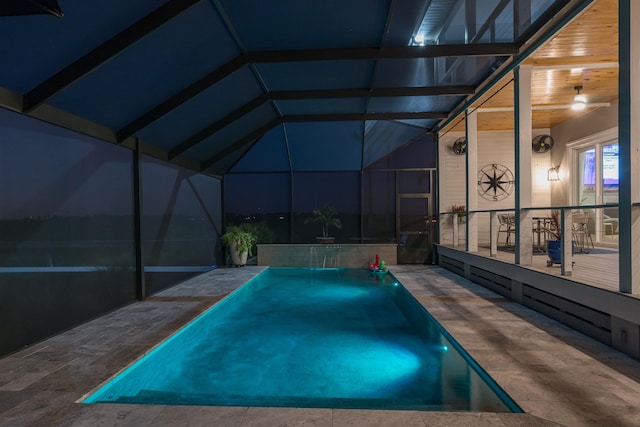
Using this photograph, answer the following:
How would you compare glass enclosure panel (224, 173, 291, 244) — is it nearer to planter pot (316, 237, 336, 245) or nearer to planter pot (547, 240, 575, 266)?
planter pot (316, 237, 336, 245)

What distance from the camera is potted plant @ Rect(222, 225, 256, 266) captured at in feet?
31.7

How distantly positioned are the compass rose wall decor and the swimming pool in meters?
4.72

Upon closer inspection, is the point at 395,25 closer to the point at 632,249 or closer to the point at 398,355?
the point at 632,249

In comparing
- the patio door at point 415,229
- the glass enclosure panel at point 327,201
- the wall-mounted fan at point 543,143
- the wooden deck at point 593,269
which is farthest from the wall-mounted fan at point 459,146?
the wooden deck at point 593,269

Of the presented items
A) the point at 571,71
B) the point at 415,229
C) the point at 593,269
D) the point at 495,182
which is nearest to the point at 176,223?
the point at 415,229

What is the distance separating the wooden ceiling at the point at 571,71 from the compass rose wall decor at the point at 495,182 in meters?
1.46

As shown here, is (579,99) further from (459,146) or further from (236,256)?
(236,256)

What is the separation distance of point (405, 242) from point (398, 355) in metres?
6.07

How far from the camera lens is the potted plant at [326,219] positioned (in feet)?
33.5

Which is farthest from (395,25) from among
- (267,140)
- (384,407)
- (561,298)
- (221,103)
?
(267,140)

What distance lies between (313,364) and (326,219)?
21.6 ft

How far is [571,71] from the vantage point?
5469 millimetres

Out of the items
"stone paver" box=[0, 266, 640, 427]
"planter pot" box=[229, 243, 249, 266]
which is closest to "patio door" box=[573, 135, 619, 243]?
"stone paver" box=[0, 266, 640, 427]

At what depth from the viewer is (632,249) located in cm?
311
